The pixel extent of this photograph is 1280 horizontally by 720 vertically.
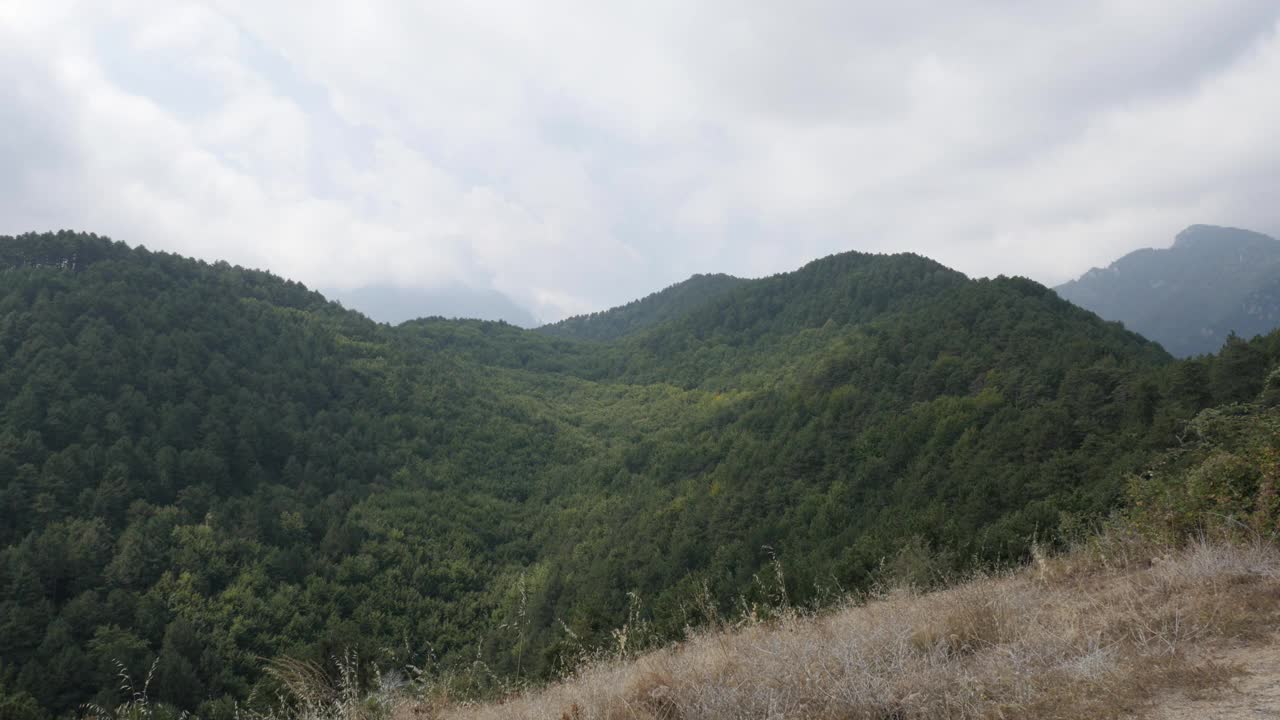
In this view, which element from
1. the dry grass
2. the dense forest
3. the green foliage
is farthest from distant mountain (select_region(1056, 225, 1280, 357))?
the dry grass

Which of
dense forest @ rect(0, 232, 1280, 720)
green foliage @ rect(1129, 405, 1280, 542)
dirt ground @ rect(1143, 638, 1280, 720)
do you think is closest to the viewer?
dirt ground @ rect(1143, 638, 1280, 720)

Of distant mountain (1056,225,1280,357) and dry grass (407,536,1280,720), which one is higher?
distant mountain (1056,225,1280,357)

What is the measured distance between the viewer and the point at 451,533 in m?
51.4

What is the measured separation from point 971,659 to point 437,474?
6238 cm

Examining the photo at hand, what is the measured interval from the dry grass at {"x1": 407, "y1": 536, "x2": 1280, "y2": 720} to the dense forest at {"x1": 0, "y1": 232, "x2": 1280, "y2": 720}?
10.5 ft

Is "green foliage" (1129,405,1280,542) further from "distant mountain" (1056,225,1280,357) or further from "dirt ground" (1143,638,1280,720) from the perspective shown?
"distant mountain" (1056,225,1280,357)

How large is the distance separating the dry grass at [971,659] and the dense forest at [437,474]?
3.19m

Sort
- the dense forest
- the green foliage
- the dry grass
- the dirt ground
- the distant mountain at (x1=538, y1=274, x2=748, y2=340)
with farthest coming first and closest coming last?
the distant mountain at (x1=538, y1=274, x2=748, y2=340), the dense forest, the green foliage, the dry grass, the dirt ground

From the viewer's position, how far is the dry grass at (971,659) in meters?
3.05

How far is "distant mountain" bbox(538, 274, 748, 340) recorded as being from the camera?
6378 inches

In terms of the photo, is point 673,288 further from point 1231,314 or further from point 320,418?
point 1231,314

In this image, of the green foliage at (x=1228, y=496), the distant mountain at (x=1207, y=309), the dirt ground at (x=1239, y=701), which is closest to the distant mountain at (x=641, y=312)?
the distant mountain at (x=1207, y=309)

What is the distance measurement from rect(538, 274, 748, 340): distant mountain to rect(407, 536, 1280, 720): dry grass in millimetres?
151791

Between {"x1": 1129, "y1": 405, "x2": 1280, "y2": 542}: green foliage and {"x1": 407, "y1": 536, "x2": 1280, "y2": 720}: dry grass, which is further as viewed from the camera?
{"x1": 1129, "y1": 405, "x2": 1280, "y2": 542}: green foliage
